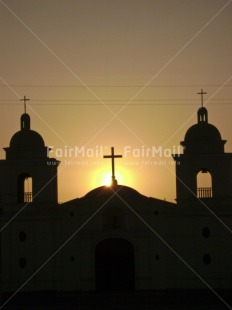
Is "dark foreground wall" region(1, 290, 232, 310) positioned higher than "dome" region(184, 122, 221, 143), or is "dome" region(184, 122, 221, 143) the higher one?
"dome" region(184, 122, 221, 143)

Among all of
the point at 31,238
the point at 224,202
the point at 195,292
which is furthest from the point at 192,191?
the point at 31,238

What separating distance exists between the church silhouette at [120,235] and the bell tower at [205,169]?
0.05m

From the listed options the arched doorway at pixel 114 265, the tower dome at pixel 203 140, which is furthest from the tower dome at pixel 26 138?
the tower dome at pixel 203 140

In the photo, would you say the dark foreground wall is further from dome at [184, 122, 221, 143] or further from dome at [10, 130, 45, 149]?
dome at [184, 122, 221, 143]

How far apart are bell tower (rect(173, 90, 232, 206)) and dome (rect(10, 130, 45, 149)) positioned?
6.36m

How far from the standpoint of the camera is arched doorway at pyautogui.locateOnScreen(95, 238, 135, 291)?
49.7 meters

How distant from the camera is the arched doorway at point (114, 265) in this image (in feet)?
163

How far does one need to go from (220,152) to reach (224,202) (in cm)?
229

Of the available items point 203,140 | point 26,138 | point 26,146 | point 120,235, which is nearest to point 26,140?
point 26,138

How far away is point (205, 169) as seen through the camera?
49.7 metres

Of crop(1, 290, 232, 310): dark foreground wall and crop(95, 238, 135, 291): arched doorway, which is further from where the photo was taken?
crop(95, 238, 135, 291): arched doorway

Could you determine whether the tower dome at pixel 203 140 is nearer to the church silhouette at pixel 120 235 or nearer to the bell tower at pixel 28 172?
the church silhouette at pixel 120 235

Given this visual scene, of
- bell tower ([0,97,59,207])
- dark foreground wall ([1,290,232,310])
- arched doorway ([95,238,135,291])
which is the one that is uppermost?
bell tower ([0,97,59,207])

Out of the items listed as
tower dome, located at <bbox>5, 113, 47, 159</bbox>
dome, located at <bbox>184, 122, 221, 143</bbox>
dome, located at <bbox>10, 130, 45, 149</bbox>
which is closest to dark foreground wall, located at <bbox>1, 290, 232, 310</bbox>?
tower dome, located at <bbox>5, 113, 47, 159</bbox>
